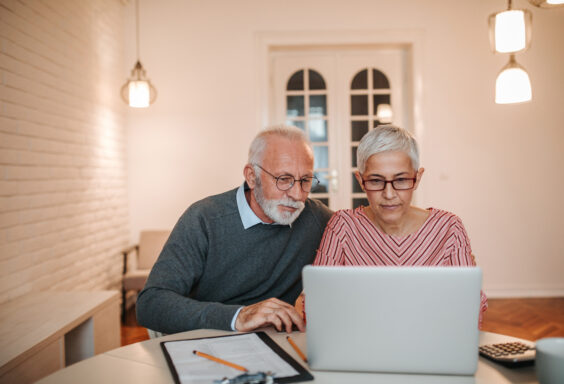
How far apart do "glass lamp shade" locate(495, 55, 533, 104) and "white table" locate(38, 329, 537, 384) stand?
2.35m

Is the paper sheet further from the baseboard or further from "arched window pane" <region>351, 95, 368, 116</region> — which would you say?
the baseboard

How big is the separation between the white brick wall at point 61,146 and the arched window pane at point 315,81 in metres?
1.88

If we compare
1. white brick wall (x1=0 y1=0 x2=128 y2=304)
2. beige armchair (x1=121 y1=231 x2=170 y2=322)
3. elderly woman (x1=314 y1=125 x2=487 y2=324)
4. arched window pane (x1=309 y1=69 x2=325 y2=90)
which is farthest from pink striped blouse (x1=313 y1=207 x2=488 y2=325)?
arched window pane (x1=309 y1=69 x2=325 y2=90)

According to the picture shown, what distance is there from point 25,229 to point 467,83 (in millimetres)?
3980

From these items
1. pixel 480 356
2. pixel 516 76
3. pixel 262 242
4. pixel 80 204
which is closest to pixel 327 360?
pixel 480 356

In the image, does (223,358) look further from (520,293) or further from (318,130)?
(520,293)

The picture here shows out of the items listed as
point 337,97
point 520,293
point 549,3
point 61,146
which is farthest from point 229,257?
point 520,293

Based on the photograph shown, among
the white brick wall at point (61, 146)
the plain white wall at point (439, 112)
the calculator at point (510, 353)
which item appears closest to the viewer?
the calculator at point (510, 353)

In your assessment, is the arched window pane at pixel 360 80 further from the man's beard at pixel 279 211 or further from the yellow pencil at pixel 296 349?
the yellow pencil at pixel 296 349

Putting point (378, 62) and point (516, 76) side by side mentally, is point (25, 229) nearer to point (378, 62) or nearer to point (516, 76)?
point (516, 76)

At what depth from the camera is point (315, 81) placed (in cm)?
474

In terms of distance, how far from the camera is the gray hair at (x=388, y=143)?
1.51 m

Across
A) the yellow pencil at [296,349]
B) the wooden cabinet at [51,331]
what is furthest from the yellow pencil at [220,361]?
the wooden cabinet at [51,331]

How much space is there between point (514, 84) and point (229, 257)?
2.23m
